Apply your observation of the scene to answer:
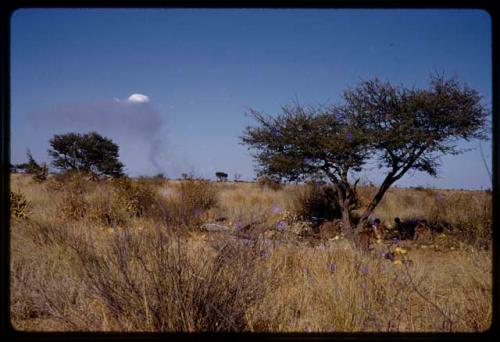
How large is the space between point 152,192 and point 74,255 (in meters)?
6.50

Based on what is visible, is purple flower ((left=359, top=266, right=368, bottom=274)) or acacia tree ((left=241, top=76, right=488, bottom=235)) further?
acacia tree ((left=241, top=76, right=488, bottom=235))

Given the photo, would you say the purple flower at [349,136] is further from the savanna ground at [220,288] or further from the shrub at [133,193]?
the shrub at [133,193]

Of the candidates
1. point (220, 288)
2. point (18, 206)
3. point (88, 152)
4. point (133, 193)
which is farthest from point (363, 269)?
point (88, 152)

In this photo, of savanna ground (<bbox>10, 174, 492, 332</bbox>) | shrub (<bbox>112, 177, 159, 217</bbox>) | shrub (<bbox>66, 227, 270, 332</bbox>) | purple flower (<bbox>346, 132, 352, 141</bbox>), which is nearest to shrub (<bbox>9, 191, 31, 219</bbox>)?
shrub (<bbox>112, 177, 159, 217</bbox>)

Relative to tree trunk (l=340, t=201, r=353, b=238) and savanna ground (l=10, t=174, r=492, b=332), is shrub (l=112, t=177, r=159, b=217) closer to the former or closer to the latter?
tree trunk (l=340, t=201, r=353, b=238)

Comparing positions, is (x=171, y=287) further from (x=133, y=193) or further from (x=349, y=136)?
(x=133, y=193)

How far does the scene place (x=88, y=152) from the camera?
19.7 meters

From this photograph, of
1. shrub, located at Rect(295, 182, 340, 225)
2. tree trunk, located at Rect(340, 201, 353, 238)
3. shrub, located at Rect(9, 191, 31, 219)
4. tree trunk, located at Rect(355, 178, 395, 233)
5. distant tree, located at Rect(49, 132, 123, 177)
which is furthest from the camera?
distant tree, located at Rect(49, 132, 123, 177)

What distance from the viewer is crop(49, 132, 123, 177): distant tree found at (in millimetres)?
18250

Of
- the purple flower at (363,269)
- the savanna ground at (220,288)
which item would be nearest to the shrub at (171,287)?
the savanna ground at (220,288)

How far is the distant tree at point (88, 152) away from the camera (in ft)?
59.9

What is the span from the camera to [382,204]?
15.2 m

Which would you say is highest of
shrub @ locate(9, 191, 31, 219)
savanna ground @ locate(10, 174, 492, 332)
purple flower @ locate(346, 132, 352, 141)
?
purple flower @ locate(346, 132, 352, 141)

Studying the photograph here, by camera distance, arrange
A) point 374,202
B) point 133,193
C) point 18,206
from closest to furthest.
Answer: point 18,206 < point 374,202 < point 133,193
